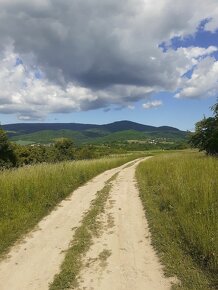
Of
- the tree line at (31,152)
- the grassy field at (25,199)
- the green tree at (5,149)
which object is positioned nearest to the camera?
the grassy field at (25,199)

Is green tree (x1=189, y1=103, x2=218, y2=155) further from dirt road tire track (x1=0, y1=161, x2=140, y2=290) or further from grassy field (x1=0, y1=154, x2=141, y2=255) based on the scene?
dirt road tire track (x1=0, y1=161, x2=140, y2=290)

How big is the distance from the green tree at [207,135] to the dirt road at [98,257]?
2611cm

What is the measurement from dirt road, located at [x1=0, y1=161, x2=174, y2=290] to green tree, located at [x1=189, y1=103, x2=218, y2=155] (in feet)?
85.7

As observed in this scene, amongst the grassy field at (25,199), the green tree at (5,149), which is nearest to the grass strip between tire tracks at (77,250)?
the grassy field at (25,199)

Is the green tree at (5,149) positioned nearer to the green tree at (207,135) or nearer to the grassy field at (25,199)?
the green tree at (207,135)

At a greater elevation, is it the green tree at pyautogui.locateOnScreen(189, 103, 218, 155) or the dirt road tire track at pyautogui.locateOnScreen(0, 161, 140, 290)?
the green tree at pyautogui.locateOnScreen(189, 103, 218, 155)

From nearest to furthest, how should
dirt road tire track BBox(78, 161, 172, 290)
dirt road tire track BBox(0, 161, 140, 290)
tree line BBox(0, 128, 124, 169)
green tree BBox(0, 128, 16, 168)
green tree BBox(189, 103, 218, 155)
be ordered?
dirt road tire track BBox(78, 161, 172, 290), dirt road tire track BBox(0, 161, 140, 290), green tree BBox(189, 103, 218, 155), green tree BBox(0, 128, 16, 168), tree line BBox(0, 128, 124, 169)

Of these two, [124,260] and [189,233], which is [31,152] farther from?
[124,260]

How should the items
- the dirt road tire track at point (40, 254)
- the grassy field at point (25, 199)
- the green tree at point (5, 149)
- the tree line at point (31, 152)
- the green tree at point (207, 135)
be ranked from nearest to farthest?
the dirt road tire track at point (40, 254) < the grassy field at point (25, 199) < the green tree at point (207, 135) < the green tree at point (5, 149) < the tree line at point (31, 152)

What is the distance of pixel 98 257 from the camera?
21.8ft

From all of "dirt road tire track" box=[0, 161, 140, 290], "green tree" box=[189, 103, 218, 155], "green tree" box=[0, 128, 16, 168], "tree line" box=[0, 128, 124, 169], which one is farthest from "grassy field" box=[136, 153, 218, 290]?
"green tree" box=[0, 128, 16, 168]

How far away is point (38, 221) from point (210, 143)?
1157 inches

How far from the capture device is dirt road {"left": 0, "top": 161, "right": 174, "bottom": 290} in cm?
557

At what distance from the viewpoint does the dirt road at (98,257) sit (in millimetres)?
5566
